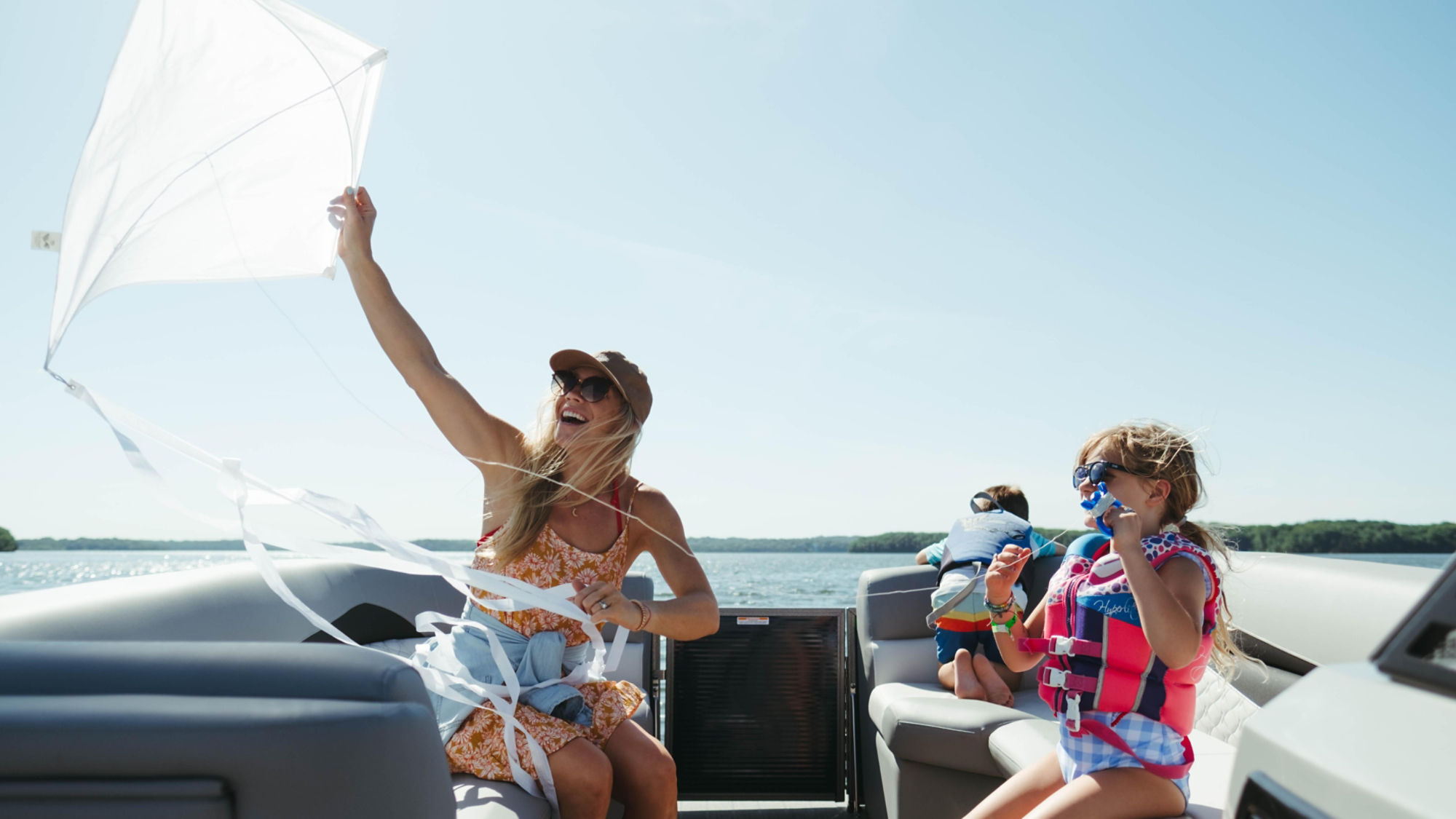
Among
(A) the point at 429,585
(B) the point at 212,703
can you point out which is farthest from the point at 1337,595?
(A) the point at 429,585

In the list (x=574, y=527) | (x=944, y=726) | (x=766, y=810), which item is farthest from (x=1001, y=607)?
(x=766, y=810)

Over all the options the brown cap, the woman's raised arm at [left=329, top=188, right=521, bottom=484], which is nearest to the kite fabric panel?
the woman's raised arm at [left=329, top=188, right=521, bottom=484]

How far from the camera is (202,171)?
1789 millimetres

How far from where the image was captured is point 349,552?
1.46 m

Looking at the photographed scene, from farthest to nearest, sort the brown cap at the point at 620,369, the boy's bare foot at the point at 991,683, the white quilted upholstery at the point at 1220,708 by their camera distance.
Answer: the boy's bare foot at the point at 991,683
the white quilted upholstery at the point at 1220,708
the brown cap at the point at 620,369

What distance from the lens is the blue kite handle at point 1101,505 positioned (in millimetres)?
1871

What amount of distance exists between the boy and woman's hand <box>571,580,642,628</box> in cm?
170

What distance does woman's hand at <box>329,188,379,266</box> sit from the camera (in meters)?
1.92

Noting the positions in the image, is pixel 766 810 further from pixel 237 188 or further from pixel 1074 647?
pixel 237 188

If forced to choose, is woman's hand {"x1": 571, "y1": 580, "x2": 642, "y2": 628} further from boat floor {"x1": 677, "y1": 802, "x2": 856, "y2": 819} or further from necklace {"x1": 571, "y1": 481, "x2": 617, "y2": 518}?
boat floor {"x1": 677, "y1": 802, "x2": 856, "y2": 819}

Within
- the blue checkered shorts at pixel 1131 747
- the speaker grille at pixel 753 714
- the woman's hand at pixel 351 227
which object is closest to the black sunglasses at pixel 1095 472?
the blue checkered shorts at pixel 1131 747

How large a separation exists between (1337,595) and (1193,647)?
1123 mm

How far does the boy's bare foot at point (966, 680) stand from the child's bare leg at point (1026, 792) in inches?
47.5

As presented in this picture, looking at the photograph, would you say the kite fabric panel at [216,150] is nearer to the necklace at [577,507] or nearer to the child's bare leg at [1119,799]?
the necklace at [577,507]
